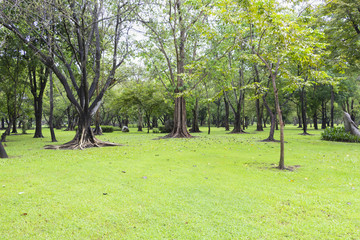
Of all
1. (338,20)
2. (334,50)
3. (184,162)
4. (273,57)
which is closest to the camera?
(273,57)

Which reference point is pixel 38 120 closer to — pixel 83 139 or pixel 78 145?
pixel 83 139

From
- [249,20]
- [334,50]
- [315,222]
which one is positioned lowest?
[315,222]

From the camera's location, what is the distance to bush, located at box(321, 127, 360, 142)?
47.9 ft

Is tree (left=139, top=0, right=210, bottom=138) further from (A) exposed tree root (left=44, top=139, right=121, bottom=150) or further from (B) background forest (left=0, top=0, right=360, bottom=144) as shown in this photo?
(A) exposed tree root (left=44, top=139, right=121, bottom=150)

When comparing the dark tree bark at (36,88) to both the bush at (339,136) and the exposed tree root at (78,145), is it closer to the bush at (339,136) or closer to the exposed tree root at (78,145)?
the exposed tree root at (78,145)

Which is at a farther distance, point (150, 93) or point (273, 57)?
point (150, 93)

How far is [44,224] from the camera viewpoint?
3201 millimetres

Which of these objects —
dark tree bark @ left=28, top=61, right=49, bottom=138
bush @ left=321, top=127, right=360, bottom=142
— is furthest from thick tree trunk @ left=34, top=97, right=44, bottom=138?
bush @ left=321, top=127, right=360, bottom=142

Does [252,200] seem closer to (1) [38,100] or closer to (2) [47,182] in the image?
(2) [47,182]

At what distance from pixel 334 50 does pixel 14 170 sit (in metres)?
19.1

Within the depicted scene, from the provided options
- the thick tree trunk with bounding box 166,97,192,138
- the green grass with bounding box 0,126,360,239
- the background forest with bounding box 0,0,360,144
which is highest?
the background forest with bounding box 0,0,360,144

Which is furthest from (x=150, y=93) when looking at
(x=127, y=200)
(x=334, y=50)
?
(x=127, y=200)

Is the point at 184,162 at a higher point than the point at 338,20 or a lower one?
lower

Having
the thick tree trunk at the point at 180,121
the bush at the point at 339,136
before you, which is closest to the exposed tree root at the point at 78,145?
the thick tree trunk at the point at 180,121
